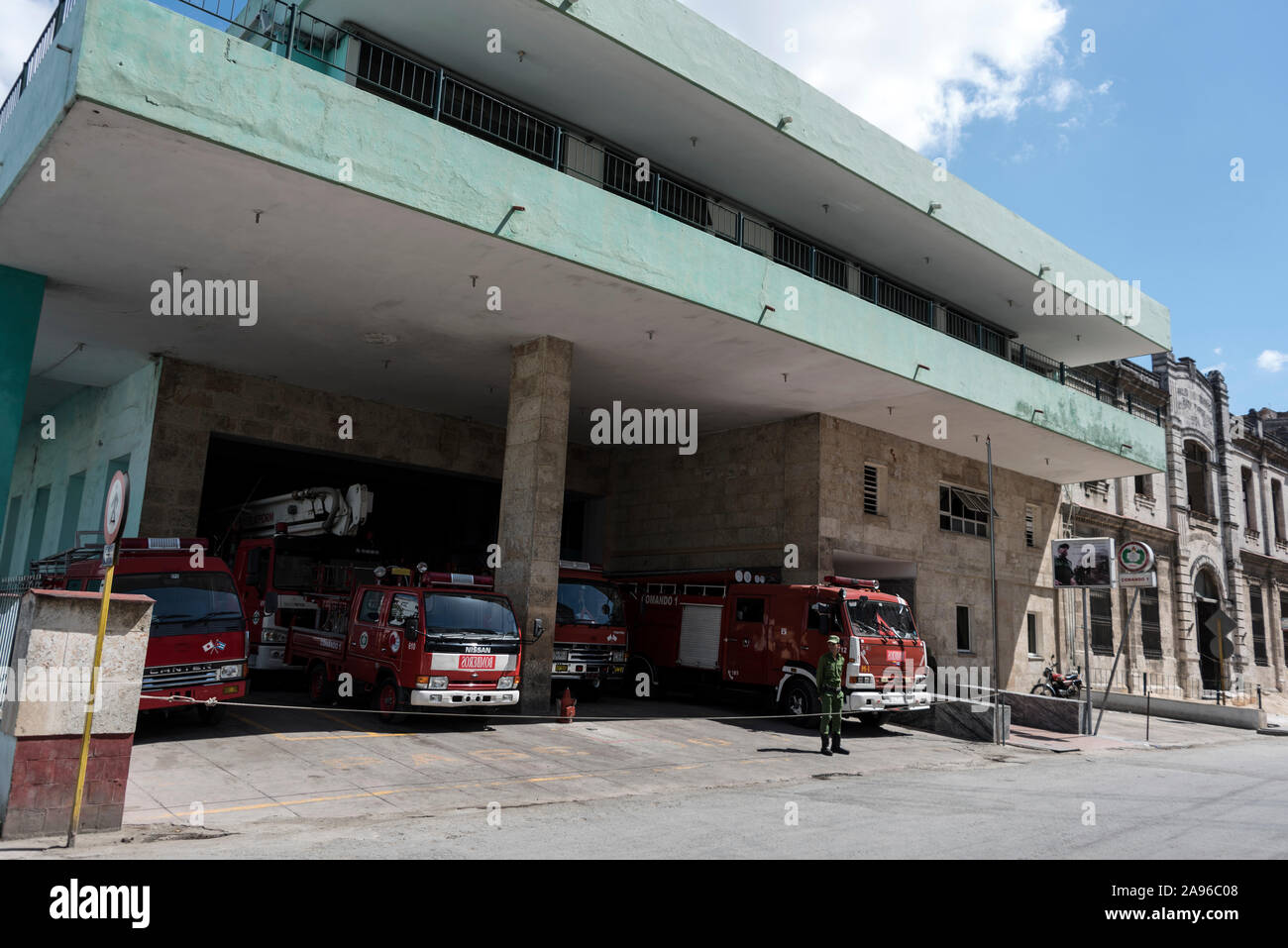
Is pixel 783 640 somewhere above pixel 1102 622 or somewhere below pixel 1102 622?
below

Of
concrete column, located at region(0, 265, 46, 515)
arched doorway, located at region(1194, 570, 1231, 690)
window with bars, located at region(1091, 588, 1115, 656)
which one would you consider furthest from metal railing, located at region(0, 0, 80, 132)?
arched doorway, located at region(1194, 570, 1231, 690)

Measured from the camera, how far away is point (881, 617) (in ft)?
53.4

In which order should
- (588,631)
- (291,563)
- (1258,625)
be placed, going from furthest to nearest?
(1258,625) → (588,631) → (291,563)

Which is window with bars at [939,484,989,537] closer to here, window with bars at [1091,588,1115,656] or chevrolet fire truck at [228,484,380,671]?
window with bars at [1091,588,1115,656]

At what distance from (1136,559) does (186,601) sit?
19.7m

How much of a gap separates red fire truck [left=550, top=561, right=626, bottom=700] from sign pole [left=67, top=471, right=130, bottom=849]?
930 cm

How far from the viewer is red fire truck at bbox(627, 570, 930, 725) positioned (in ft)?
51.5

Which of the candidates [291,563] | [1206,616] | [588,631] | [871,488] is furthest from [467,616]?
[1206,616]

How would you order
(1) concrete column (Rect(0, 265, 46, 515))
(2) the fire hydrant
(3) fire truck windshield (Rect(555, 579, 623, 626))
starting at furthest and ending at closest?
1. (3) fire truck windshield (Rect(555, 579, 623, 626))
2. (2) the fire hydrant
3. (1) concrete column (Rect(0, 265, 46, 515))

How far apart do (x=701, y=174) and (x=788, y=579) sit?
922 cm

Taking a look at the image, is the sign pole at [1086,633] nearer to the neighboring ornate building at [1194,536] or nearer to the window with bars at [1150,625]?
the neighboring ornate building at [1194,536]

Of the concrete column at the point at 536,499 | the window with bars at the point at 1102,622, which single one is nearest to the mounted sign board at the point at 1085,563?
the window with bars at the point at 1102,622

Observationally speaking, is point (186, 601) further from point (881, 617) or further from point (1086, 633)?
point (1086, 633)
